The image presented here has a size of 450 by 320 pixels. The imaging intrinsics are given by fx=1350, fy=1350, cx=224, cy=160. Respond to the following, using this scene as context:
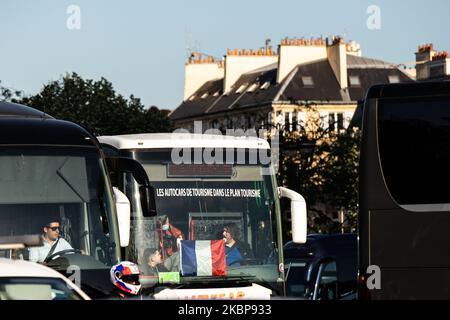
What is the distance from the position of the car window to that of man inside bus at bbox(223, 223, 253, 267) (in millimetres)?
6925

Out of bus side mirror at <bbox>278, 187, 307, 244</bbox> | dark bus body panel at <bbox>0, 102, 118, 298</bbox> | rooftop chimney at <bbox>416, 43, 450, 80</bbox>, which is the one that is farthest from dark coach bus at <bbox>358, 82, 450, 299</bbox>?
rooftop chimney at <bbox>416, 43, 450, 80</bbox>

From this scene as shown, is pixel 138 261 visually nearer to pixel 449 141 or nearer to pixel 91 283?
pixel 91 283

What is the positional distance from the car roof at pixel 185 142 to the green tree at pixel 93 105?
4288 cm

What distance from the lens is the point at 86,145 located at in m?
13.6

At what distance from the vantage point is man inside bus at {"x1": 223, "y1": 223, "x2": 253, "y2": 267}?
1517 centimetres

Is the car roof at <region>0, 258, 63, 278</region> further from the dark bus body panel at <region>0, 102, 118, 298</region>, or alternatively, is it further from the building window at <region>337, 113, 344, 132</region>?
the building window at <region>337, 113, 344, 132</region>

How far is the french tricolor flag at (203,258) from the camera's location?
49.6ft

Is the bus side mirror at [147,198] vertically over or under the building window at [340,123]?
over

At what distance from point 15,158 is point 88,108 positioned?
5060 cm

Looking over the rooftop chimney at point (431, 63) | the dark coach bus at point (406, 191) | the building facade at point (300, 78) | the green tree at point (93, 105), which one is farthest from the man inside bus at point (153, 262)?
the building facade at point (300, 78)

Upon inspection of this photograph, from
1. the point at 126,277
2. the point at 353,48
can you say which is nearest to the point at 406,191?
the point at 126,277

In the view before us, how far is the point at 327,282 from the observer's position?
56.1ft

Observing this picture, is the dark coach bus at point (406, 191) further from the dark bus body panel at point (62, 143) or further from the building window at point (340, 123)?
the building window at point (340, 123)
